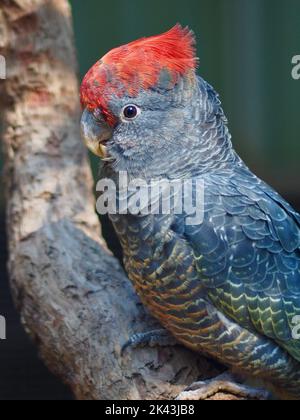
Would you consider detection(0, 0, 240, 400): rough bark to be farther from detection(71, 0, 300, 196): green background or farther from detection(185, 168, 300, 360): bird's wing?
detection(71, 0, 300, 196): green background

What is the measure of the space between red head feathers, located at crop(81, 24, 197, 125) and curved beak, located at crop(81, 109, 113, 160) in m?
0.03

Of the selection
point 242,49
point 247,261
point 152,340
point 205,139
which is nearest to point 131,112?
point 205,139

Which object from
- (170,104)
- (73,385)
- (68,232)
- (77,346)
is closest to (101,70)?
(170,104)

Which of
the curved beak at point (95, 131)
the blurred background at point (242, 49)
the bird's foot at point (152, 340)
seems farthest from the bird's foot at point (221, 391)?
the blurred background at point (242, 49)

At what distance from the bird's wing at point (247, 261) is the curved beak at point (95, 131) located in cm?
32

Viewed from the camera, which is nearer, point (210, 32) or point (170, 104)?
point (170, 104)

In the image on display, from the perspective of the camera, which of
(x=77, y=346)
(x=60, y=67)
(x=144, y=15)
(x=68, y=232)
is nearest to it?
(x=77, y=346)

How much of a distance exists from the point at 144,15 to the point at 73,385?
7.99ft

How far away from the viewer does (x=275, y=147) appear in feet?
14.2

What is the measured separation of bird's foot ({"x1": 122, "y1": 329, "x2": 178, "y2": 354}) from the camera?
2.32 metres

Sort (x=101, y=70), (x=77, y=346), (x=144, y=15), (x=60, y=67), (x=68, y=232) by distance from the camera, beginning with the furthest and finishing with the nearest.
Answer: (x=144, y=15) < (x=60, y=67) < (x=68, y=232) < (x=77, y=346) < (x=101, y=70)

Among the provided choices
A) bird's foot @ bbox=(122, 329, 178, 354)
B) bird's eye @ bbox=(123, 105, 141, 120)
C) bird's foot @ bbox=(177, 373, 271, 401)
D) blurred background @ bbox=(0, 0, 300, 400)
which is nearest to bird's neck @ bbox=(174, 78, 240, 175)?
bird's eye @ bbox=(123, 105, 141, 120)

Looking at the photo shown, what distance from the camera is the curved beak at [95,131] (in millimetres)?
2240
